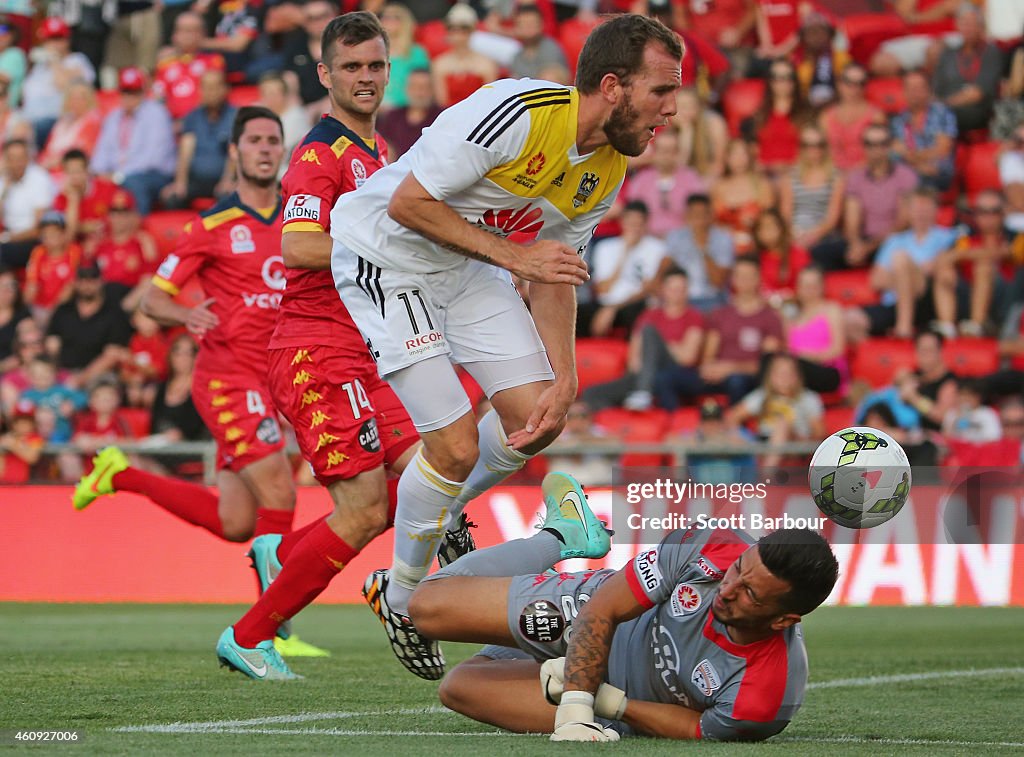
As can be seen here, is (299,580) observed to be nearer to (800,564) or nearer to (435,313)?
(435,313)

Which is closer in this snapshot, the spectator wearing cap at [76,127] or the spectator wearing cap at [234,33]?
the spectator wearing cap at [234,33]

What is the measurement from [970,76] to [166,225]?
8030mm

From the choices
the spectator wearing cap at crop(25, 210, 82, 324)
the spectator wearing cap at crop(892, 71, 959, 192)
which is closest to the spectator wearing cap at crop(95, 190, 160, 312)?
the spectator wearing cap at crop(25, 210, 82, 324)

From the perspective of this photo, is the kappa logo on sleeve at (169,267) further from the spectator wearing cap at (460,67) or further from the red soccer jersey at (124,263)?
the spectator wearing cap at (460,67)

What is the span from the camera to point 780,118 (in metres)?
15.1

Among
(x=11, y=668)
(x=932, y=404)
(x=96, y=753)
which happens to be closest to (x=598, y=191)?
(x=96, y=753)

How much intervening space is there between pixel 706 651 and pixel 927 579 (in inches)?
265

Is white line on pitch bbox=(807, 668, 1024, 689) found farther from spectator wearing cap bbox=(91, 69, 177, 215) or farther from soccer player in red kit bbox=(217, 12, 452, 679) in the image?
spectator wearing cap bbox=(91, 69, 177, 215)

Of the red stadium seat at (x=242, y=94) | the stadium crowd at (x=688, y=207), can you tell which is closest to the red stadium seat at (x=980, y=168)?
the stadium crowd at (x=688, y=207)

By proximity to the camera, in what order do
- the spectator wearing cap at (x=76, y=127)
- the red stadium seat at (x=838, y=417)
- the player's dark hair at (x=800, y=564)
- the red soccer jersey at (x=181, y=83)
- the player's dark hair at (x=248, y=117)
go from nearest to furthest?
1. the player's dark hair at (x=800, y=564)
2. the player's dark hair at (x=248, y=117)
3. the red stadium seat at (x=838, y=417)
4. the red soccer jersey at (x=181, y=83)
5. the spectator wearing cap at (x=76, y=127)

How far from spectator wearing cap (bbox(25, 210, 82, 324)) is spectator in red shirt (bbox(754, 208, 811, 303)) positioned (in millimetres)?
6544

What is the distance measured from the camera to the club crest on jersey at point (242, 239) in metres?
8.47

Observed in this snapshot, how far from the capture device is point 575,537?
232 inches

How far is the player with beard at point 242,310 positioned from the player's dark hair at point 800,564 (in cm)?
413
